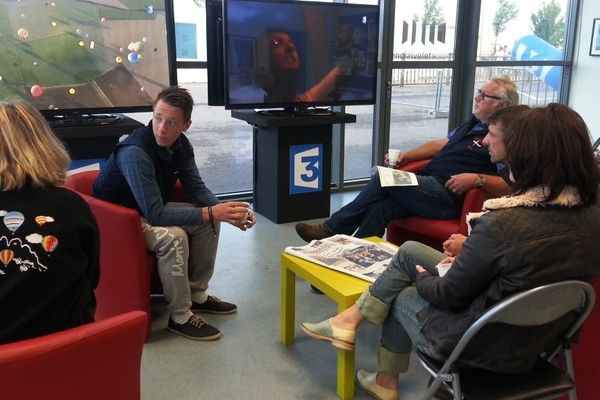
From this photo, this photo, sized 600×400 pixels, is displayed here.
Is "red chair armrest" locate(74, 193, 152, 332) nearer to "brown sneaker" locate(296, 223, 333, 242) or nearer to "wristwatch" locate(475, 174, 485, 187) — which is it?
"brown sneaker" locate(296, 223, 333, 242)

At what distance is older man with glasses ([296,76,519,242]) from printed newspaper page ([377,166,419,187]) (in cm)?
3

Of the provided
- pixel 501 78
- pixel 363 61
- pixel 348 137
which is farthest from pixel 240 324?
pixel 348 137

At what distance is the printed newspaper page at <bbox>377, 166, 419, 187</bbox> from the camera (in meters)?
2.97

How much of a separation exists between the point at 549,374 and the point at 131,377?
112cm

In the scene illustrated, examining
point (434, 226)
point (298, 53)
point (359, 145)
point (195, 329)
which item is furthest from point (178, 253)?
point (359, 145)

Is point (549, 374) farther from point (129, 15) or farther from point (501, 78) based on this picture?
point (129, 15)

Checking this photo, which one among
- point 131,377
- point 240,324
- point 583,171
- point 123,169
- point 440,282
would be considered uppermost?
point 583,171

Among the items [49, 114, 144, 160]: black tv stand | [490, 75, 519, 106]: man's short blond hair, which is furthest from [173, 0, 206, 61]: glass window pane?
[490, 75, 519, 106]: man's short blond hair

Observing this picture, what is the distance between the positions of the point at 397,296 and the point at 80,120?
239 cm

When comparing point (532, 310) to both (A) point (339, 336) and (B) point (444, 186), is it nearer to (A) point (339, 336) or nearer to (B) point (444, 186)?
(A) point (339, 336)

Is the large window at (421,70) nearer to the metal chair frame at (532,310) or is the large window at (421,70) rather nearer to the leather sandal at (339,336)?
the leather sandal at (339,336)

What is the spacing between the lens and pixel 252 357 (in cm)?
242

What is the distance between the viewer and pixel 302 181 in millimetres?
4320

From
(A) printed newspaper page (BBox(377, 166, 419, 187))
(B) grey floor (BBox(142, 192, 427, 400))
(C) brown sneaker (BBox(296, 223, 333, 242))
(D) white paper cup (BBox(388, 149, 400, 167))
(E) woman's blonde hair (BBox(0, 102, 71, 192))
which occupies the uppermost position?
(E) woman's blonde hair (BBox(0, 102, 71, 192))
